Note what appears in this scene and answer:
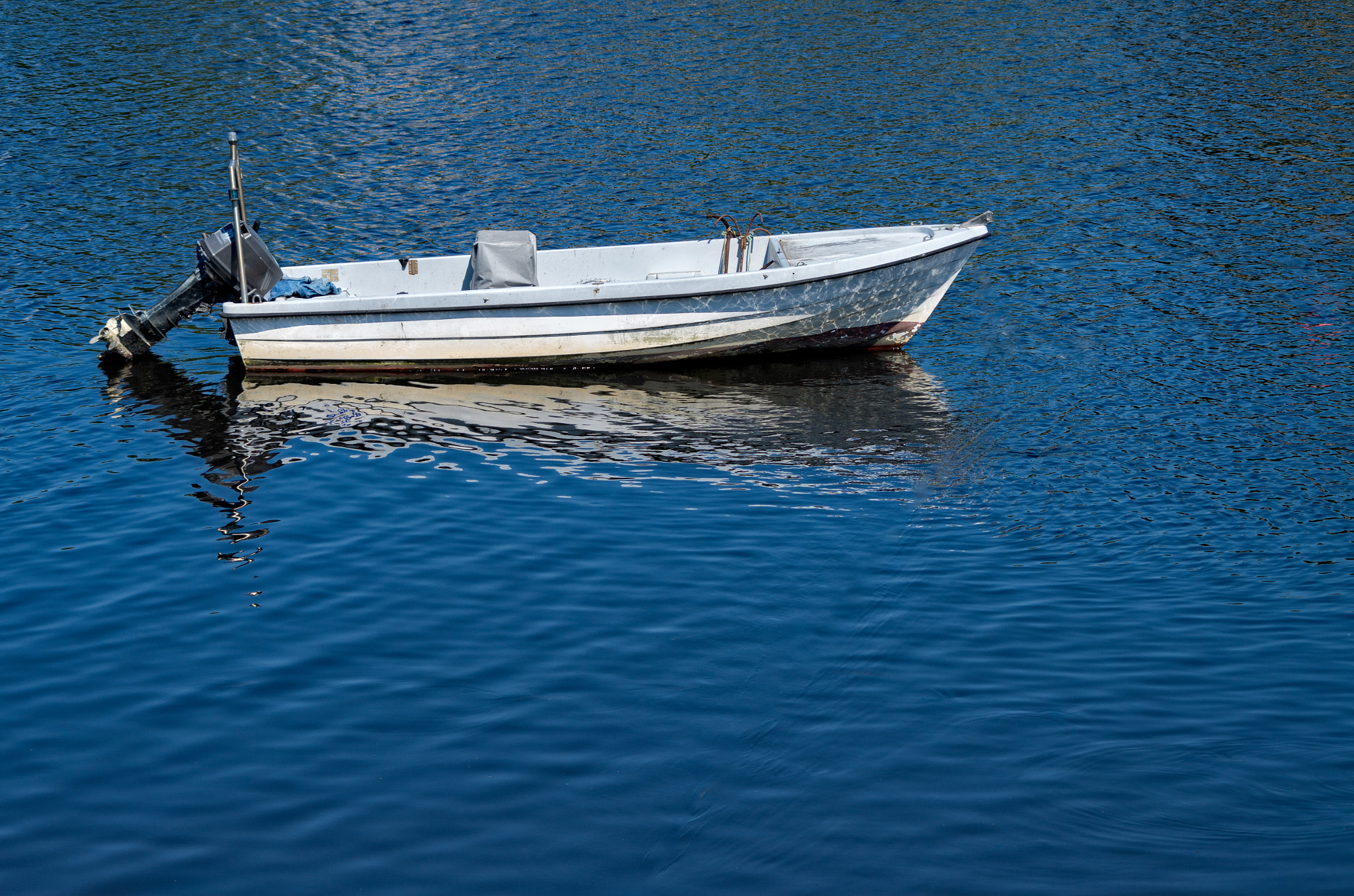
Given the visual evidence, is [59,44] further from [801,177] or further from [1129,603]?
[1129,603]

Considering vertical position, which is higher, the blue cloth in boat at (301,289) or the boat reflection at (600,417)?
the blue cloth in boat at (301,289)

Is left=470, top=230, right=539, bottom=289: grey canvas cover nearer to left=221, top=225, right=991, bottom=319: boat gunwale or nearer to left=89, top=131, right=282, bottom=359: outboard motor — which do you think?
left=221, top=225, right=991, bottom=319: boat gunwale

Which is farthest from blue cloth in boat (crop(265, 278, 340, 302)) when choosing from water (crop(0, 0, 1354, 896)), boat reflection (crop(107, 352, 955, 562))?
water (crop(0, 0, 1354, 896))

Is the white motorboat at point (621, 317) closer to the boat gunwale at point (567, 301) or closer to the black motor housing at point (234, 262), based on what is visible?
the boat gunwale at point (567, 301)

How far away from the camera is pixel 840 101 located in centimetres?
3128

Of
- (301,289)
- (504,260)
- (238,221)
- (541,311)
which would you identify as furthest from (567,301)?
(238,221)

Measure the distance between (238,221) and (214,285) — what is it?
106cm

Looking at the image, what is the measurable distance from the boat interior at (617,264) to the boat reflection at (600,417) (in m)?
1.69

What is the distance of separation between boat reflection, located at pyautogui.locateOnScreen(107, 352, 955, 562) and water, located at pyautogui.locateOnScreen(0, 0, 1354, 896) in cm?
8

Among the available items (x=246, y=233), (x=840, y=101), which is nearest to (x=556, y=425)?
(x=246, y=233)

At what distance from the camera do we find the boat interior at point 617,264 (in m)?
18.2

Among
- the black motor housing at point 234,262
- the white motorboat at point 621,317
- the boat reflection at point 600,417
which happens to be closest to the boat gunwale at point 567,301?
the white motorboat at point 621,317

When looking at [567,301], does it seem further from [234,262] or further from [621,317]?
[234,262]

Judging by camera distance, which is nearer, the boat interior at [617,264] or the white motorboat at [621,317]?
the white motorboat at [621,317]
